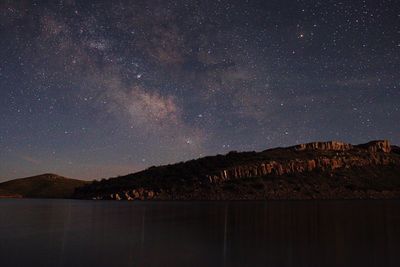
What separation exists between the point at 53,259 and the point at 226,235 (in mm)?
15003

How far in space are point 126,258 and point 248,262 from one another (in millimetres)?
6341

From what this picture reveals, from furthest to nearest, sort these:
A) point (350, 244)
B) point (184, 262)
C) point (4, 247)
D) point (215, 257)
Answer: point (350, 244) < point (4, 247) < point (215, 257) < point (184, 262)

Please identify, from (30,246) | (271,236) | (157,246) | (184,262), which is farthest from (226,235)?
(30,246)

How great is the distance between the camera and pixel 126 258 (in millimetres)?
19594

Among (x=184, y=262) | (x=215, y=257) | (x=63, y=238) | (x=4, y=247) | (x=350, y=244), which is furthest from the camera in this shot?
(x=63, y=238)

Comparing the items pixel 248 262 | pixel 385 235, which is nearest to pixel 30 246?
pixel 248 262

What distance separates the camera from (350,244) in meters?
25.2

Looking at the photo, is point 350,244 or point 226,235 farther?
point 226,235

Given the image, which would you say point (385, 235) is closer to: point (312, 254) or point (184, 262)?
point (312, 254)

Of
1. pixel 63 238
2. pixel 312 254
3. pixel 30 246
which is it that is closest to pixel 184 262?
pixel 312 254

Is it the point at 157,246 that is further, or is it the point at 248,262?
the point at 157,246

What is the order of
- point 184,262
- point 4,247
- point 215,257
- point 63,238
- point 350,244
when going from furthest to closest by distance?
point 63,238 < point 350,244 < point 4,247 < point 215,257 < point 184,262

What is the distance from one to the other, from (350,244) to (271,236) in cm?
626

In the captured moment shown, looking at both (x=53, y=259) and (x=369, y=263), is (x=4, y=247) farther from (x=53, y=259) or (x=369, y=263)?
(x=369, y=263)
